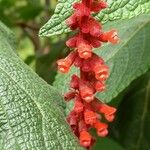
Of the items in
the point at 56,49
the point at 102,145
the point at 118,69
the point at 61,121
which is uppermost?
the point at 61,121

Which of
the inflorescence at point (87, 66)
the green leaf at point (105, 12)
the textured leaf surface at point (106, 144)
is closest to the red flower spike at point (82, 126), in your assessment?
the inflorescence at point (87, 66)

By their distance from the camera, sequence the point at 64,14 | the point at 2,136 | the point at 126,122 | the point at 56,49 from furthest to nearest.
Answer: the point at 56,49 < the point at 126,122 < the point at 64,14 < the point at 2,136

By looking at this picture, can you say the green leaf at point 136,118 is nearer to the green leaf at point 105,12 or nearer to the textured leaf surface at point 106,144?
the textured leaf surface at point 106,144

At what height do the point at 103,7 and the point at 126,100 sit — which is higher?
the point at 103,7

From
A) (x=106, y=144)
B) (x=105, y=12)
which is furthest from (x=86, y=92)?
(x=106, y=144)

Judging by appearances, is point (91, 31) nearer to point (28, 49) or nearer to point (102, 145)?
point (102, 145)

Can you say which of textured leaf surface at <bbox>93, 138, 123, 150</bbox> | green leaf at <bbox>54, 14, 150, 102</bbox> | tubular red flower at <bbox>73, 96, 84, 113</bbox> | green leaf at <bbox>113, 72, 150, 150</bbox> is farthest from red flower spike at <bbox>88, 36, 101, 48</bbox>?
green leaf at <bbox>113, 72, 150, 150</bbox>

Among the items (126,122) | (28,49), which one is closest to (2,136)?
(126,122)

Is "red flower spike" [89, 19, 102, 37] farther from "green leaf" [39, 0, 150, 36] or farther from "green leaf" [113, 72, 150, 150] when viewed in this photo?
"green leaf" [113, 72, 150, 150]

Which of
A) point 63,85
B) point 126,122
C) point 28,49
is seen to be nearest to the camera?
point 63,85
